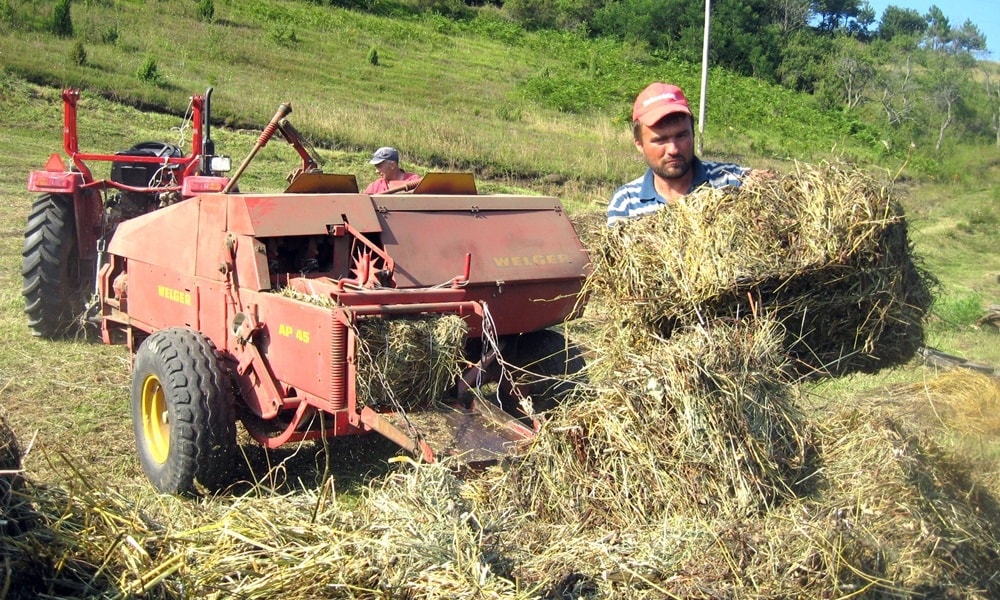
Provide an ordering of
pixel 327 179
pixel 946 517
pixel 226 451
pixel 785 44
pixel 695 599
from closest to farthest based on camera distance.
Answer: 1. pixel 695 599
2. pixel 946 517
3. pixel 226 451
4. pixel 327 179
5. pixel 785 44

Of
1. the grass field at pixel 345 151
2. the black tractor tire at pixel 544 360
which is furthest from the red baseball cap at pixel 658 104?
the black tractor tire at pixel 544 360

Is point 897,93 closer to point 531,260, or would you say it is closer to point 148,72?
point 148,72

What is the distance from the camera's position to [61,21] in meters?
27.3

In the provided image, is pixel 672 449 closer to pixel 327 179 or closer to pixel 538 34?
pixel 327 179

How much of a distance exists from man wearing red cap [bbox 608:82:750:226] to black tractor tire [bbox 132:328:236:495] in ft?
8.27

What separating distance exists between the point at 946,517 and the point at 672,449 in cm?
96

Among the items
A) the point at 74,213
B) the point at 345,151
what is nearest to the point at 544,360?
the point at 74,213

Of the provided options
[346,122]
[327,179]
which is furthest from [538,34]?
[327,179]

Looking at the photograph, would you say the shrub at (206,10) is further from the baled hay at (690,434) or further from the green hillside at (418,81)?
the baled hay at (690,434)

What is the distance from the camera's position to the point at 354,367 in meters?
4.82

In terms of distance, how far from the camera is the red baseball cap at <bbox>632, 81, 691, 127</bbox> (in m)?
3.96

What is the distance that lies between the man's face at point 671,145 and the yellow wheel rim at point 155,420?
11.0 feet

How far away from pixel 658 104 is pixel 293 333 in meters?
2.30

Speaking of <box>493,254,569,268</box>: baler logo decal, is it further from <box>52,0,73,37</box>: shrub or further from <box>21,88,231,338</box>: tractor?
<box>52,0,73,37</box>: shrub
